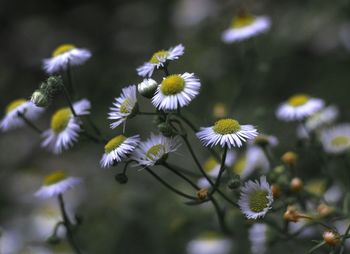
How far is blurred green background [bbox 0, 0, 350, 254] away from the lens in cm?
334

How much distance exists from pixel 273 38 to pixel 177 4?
1.37 m

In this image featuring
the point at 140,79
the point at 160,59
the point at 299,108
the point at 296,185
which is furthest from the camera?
the point at 140,79

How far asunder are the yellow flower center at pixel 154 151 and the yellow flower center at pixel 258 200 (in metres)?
0.28

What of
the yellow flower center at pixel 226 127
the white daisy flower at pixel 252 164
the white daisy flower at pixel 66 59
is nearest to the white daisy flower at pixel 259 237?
the white daisy flower at pixel 252 164

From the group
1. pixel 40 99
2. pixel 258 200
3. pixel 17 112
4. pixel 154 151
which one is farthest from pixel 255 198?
pixel 17 112

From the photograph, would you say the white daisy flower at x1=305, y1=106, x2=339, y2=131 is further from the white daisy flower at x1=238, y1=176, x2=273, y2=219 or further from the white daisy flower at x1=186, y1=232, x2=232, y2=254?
the white daisy flower at x1=238, y1=176, x2=273, y2=219

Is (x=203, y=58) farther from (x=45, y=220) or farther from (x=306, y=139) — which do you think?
(x=306, y=139)

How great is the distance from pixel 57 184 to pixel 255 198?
903 millimetres

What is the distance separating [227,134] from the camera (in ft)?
6.01

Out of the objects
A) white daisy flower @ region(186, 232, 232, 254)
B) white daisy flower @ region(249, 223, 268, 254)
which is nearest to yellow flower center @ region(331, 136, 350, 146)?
white daisy flower @ region(249, 223, 268, 254)

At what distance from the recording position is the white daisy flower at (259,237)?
243 cm

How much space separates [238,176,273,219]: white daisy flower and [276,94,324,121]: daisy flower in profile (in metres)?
0.90

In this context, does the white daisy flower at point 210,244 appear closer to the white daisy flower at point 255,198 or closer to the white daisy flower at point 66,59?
the white daisy flower at point 66,59

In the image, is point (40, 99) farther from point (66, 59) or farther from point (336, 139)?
Answer: point (336, 139)
